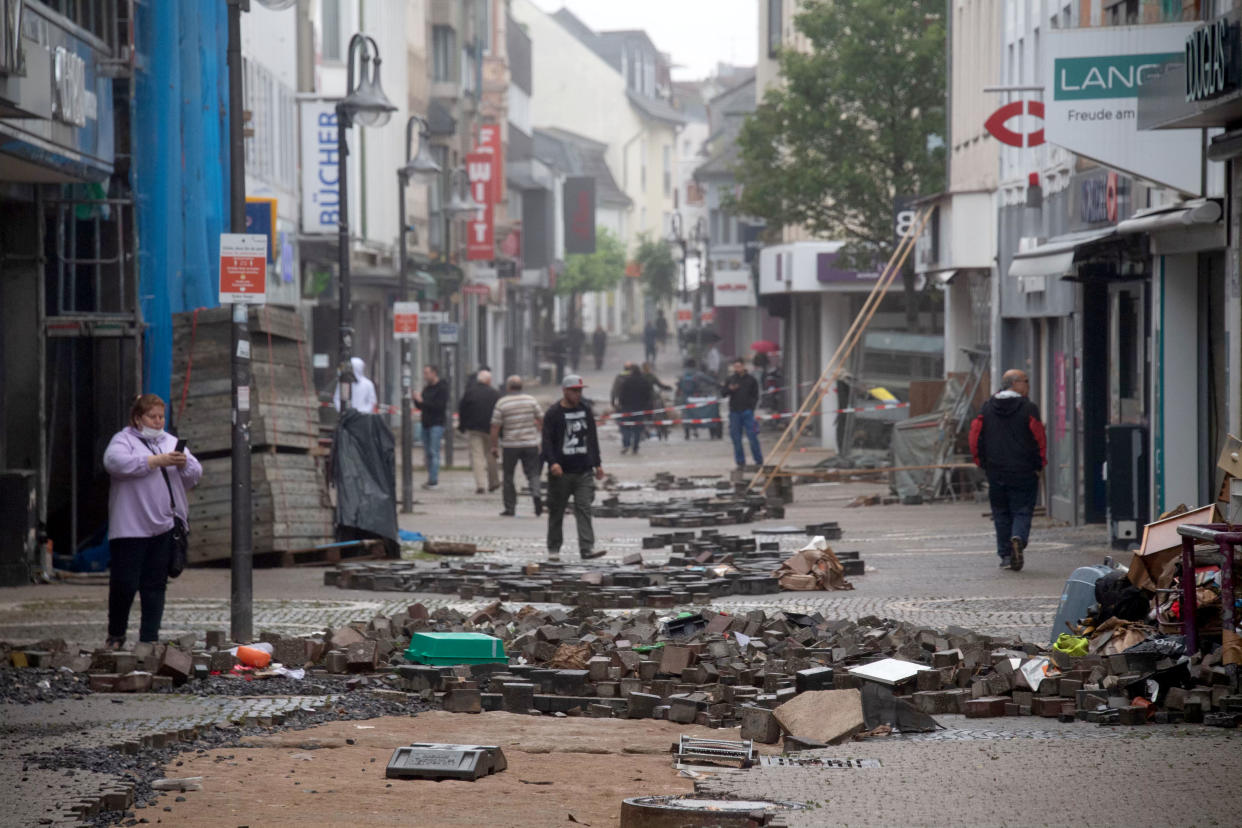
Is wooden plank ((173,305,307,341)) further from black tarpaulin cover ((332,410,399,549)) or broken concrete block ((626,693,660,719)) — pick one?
broken concrete block ((626,693,660,719))

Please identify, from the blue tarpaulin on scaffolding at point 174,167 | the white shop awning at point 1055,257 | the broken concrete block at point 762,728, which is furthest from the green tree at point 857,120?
the broken concrete block at point 762,728

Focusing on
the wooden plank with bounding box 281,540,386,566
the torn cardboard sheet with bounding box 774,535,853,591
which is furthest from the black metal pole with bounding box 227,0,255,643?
the wooden plank with bounding box 281,540,386,566

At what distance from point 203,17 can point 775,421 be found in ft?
94.7

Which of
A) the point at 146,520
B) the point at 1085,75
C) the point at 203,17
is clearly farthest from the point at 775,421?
the point at 146,520

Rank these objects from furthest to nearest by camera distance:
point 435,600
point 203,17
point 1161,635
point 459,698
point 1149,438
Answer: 1. point 203,17
2. point 1149,438
3. point 435,600
4. point 1161,635
5. point 459,698

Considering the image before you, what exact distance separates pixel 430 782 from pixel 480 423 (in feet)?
69.8

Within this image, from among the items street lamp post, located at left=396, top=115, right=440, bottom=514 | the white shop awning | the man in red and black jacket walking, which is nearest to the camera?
the man in red and black jacket walking

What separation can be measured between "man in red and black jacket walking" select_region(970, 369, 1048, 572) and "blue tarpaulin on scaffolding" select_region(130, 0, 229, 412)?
7.69 m

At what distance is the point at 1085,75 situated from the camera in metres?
16.3

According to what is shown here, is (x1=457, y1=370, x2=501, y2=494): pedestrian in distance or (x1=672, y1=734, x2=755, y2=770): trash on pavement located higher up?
(x1=457, y1=370, x2=501, y2=494): pedestrian in distance

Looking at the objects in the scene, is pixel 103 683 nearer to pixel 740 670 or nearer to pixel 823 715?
pixel 740 670

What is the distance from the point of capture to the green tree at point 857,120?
3803 centimetres

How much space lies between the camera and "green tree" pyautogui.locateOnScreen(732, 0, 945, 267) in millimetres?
38031

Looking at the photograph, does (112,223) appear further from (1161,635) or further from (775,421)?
(775,421)
